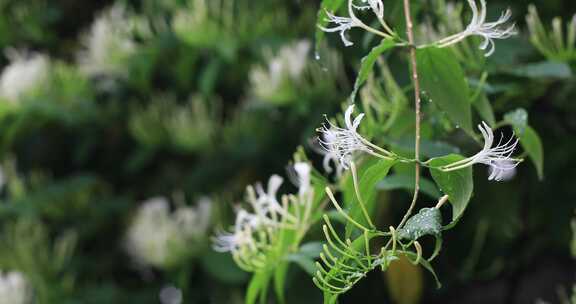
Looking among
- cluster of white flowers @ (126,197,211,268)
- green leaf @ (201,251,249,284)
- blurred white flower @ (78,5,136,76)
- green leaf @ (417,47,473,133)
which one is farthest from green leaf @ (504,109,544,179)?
blurred white flower @ (78,5,136,76)

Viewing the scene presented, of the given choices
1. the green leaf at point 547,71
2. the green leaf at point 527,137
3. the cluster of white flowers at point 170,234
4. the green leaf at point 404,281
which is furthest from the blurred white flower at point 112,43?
the green leaf at point 527,137

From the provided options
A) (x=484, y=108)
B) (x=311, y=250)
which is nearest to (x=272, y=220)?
(x=311, y=250)

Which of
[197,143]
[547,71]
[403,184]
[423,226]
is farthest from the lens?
[197,143]

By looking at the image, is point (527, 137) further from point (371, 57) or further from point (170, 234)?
point (170, 234)

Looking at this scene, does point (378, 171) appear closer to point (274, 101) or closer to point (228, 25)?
point (274, 101)

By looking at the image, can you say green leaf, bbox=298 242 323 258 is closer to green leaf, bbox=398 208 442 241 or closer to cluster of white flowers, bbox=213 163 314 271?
cluster of white flowers, bbox=213 163 314 271

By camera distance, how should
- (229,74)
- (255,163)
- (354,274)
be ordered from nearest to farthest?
1. (354,274)
2. (255,163)
3. (229,74)

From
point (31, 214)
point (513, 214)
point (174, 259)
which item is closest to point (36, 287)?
point (31, 214)
